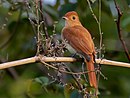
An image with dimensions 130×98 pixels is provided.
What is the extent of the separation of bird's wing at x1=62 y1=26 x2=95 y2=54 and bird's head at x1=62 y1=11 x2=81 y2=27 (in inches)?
4.0

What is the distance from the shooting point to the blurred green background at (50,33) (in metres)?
5.77

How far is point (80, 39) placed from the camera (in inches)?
212

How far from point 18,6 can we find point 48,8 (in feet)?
1.11

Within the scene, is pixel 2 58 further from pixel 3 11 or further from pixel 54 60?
pixel 54 60

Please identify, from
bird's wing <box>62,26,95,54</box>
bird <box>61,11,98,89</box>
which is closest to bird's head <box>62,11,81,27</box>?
bird <box>61,11,98,89</box>

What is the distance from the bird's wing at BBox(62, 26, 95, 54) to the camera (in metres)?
5.13

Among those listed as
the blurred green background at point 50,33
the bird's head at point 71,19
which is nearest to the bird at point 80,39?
the bird's head at point 71,19

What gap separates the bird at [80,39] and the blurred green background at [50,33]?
101 mm

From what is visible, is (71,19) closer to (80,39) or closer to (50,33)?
(50,33)

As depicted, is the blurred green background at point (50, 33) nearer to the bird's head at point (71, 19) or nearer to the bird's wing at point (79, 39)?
the bird's head at point (71, 19)

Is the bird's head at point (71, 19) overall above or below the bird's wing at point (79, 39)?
above

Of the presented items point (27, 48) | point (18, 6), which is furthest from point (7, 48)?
point (18, 6)

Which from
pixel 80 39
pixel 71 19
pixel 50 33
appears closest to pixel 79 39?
pixel 80 39

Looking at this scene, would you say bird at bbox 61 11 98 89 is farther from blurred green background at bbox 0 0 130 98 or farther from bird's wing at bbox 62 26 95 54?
blurred green background at bbox 0 0 130 98
